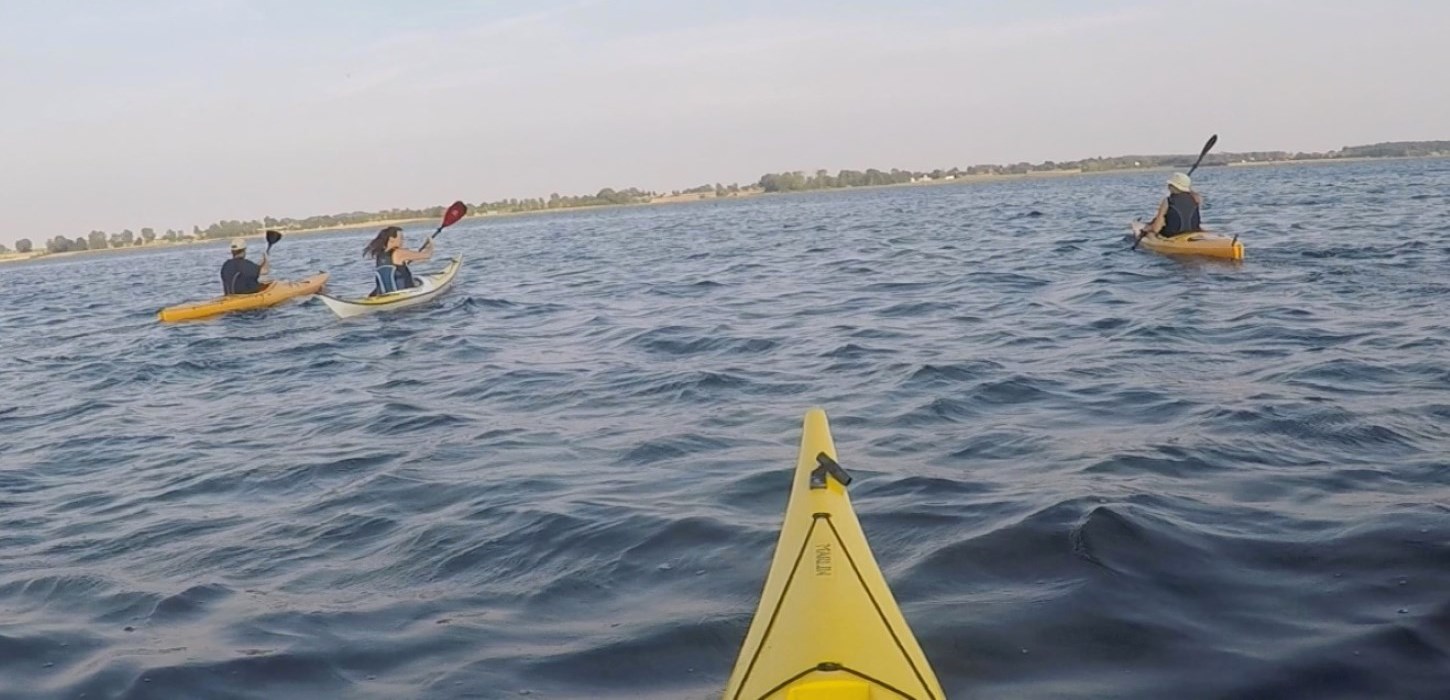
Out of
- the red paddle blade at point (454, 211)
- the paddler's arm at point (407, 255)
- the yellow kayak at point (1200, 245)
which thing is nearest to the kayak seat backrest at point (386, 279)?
the paddler's arm at point (407, 255)

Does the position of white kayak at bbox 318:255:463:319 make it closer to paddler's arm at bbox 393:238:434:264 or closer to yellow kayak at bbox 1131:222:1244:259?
paddler's arm at bbox 393:238:434:264

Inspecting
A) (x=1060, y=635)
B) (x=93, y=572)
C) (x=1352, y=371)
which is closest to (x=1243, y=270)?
(x=1352, y=371)

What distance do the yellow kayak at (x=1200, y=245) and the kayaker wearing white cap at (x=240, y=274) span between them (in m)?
15.0

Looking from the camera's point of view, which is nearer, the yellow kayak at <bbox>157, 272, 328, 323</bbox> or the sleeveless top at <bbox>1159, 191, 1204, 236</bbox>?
the sleeveless top at <bbox>1159, 191, 1204, 236</bbox>

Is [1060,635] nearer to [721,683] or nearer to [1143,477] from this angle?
[721,683]

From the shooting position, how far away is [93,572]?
5.95 meters

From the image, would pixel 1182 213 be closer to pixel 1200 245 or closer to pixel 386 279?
pixel 1200 245

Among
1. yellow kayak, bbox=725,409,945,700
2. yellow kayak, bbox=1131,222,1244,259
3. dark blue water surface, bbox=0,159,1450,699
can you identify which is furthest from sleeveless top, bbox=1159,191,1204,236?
yellow kayak, bbox=725,409,945,700

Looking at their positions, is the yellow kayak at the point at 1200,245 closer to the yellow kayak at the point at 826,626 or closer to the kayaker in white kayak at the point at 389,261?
the kayaker in white kayak at the point at 389,261

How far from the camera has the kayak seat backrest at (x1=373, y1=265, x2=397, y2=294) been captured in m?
18.0

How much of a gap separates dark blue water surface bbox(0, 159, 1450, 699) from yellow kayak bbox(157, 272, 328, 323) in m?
4.87

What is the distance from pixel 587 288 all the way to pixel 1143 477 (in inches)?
622

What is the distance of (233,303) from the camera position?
19.4 meters

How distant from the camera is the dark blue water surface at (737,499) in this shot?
14.3 ft
